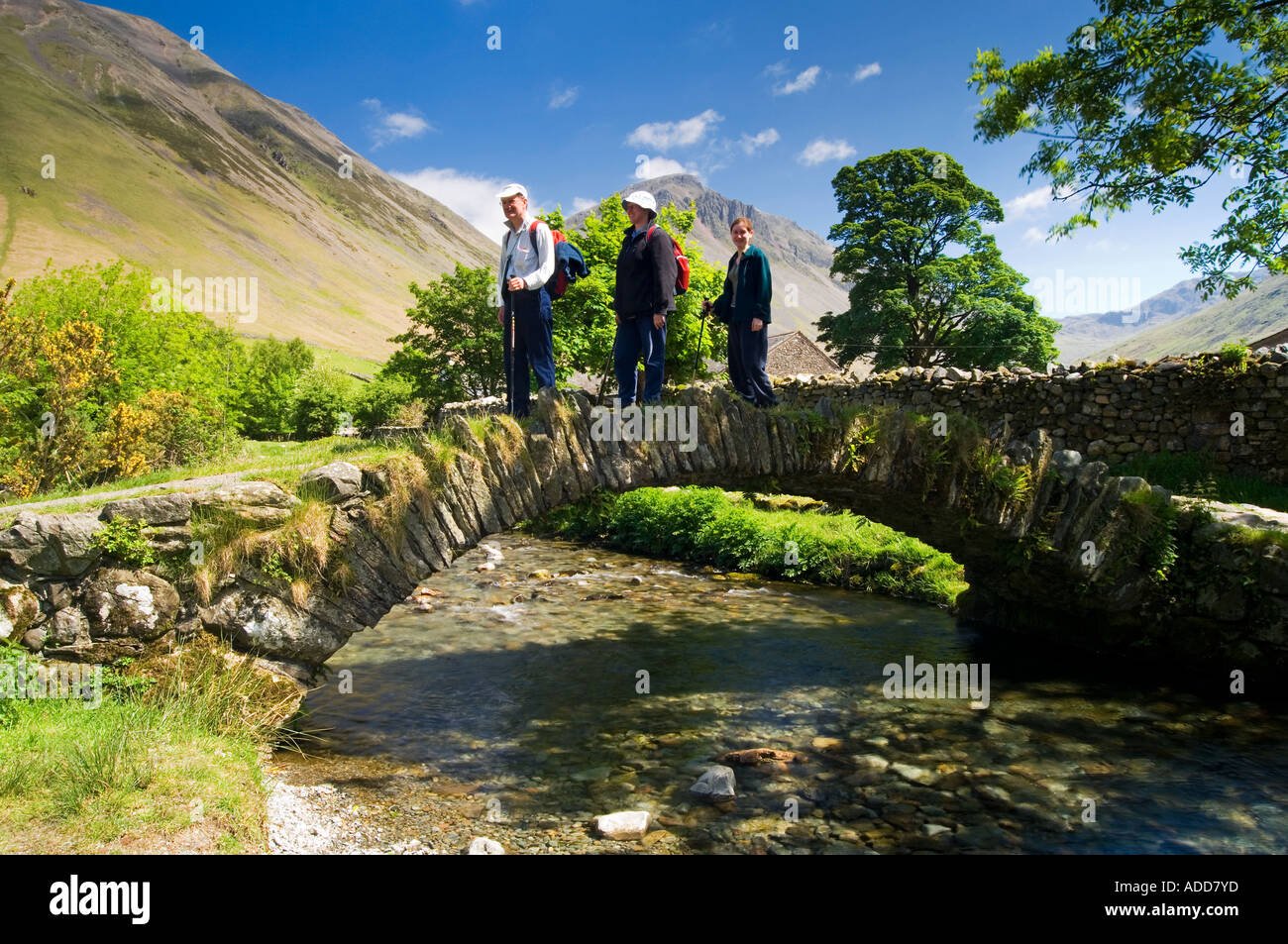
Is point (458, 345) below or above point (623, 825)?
above

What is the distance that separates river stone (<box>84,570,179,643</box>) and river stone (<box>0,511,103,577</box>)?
7.1 inches

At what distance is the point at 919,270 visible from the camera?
108ft

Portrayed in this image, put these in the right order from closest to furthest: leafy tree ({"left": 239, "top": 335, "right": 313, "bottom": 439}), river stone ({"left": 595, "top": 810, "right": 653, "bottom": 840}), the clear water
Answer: river stone ({"left": 595, "top": 810, "right": 653, "bottom": 840}), the clear water, leafy tree ({"left": 239, "top": 335, "right": 313, "bottom": 439})

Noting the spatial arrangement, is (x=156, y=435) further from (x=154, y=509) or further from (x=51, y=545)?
(x=51, y=545)

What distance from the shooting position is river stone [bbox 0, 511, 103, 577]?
5.27 metres

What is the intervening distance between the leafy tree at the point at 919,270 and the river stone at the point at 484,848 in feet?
102

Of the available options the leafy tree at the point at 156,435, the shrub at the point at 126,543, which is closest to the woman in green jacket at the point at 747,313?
the shrub at the point at 126,543

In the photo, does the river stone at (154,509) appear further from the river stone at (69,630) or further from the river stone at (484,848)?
the river stone at (484,848)

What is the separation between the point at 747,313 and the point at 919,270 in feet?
90.1

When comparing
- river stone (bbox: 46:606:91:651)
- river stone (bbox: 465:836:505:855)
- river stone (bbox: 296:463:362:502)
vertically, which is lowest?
river stone (bbox: 465:836:505:855)

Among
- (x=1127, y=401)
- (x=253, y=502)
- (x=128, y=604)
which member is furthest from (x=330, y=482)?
(x=1127, y=401)

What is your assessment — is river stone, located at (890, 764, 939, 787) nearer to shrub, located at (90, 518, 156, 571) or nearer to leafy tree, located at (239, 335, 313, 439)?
shrub, located at (90, 518, 156, 571)

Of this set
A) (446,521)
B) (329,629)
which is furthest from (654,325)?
(329,629)

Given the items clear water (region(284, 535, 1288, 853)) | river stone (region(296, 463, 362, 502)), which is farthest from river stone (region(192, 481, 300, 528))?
clear water (region(284, 535, 1288, 853))
